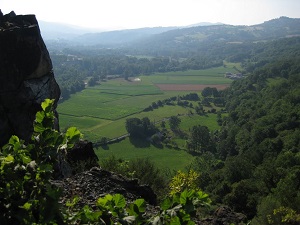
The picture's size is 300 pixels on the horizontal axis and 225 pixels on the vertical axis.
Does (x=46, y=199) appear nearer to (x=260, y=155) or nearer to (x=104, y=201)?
(x=104, y=201)

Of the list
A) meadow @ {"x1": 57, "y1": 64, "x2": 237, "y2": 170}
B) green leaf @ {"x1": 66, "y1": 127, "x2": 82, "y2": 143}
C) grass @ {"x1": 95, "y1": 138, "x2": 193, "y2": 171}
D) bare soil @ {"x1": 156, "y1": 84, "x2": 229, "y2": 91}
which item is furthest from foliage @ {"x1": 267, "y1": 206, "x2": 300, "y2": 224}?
bare soil @ {"x1": 156, "y1": 84, "x2": 229, "y2": 91}

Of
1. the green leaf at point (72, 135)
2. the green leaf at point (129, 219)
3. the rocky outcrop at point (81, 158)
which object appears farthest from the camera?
the rocky outcrop at point (81, 158)

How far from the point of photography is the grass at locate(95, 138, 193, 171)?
77188 millimetres

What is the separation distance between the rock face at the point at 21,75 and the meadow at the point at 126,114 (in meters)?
55.7

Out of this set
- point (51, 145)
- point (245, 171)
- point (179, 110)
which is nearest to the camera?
point (51, 145)

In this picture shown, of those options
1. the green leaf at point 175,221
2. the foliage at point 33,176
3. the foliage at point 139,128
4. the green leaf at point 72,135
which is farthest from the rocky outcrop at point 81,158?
the foliage at point 139,128

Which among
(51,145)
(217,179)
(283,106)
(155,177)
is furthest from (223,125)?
(51,145)

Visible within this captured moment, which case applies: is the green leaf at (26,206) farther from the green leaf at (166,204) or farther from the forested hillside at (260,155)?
the forested hillside at (260,155)

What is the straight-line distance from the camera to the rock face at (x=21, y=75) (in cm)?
1994

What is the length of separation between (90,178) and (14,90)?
338 inches

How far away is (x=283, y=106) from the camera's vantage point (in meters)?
87.3

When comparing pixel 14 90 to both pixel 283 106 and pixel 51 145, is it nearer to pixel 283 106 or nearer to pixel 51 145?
pixel 51 145

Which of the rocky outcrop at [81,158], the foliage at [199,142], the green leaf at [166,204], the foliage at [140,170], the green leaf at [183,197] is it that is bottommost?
the foliage at [199,142]

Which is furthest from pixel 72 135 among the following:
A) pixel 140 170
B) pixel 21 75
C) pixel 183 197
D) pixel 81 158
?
pixel 140 170
